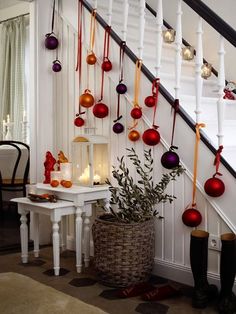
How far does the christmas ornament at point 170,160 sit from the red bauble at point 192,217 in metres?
0.28

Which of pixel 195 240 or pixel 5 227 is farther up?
pixel 195 240

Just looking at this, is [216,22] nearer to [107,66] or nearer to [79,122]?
[107,66]

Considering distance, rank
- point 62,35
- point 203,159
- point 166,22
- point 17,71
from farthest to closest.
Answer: point 17,71 → point 166,22 → point 62,35 → point 203,159

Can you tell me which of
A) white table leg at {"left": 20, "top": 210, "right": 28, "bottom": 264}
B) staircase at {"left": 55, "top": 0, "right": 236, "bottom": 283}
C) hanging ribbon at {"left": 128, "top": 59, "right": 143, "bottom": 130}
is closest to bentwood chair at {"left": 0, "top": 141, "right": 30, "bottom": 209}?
staircase at {"left": 55, "top": 0, "right": 236, "bottom": 283}

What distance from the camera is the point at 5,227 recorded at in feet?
14.1

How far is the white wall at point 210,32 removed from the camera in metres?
3.82

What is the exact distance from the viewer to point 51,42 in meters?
3.45

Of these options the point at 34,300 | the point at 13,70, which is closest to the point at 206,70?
the point at 34,300

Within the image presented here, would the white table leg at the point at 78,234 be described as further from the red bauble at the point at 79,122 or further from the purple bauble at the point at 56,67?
the purple bauble at the point at 56,67

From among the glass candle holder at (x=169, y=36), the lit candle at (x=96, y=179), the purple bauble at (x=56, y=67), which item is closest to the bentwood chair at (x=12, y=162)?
the purple bauble at (x=56, y=67)

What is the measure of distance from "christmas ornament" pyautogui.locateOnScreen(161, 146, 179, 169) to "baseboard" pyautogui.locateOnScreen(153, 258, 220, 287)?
0.61 meters

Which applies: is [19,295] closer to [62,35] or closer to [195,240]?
[195,240]

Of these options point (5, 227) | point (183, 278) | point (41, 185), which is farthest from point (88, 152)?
point (5, 227)

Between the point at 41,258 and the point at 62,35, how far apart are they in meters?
1.73
